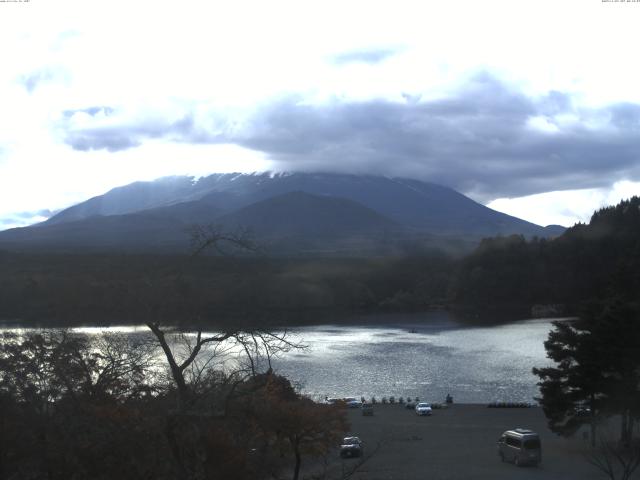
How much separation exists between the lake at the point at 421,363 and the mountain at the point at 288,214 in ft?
80.8

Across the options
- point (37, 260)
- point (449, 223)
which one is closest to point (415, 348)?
point (37, 260)

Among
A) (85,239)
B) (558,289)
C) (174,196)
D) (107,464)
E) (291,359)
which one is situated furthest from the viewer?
(174,196)

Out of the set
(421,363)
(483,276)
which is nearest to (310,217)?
(483,276)

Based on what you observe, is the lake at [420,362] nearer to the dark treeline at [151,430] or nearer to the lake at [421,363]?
the lake at [421,363]

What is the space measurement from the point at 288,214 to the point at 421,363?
90.8m

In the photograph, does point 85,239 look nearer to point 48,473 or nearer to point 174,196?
point 48,473

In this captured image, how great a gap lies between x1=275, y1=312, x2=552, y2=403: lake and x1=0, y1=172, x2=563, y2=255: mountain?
80.8ft

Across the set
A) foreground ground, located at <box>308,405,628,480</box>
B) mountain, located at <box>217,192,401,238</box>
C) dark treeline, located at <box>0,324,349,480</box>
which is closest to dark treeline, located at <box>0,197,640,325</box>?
foreground ground, located at <box>308,405,628,480</box>

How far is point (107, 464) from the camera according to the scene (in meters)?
4.12

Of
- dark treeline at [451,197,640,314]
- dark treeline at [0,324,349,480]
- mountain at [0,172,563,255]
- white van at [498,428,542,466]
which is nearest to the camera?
dark treeline at [0,324,349,480]

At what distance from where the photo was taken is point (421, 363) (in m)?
28.8

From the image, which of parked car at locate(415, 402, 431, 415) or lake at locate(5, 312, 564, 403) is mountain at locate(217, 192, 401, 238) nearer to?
lake at locate(5, 312, 564, 403)

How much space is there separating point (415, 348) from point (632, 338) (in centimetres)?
2061

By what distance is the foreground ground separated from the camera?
1137 centimetres
